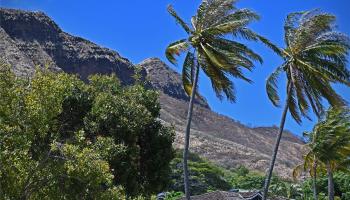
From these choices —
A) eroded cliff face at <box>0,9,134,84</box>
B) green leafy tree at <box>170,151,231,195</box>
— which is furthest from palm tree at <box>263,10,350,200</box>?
eroded cliff face at <box>0,9,134,84</box>

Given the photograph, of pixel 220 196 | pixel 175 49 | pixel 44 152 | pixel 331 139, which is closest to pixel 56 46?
pixel 220 196

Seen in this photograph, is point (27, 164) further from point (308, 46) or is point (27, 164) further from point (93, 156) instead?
point (308, 46)

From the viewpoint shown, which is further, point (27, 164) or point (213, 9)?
point (213, 9)

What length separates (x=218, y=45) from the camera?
2261cm

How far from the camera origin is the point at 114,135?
852 inches

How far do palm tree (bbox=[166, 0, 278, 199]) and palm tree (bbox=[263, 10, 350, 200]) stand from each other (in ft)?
5.82

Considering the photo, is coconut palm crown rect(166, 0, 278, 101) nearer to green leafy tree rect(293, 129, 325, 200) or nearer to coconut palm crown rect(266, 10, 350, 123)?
coconut palm crown rect(266, 10, 350, 123)

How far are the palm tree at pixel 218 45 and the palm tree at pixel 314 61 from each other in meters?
1.77

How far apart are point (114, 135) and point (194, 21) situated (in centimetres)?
503

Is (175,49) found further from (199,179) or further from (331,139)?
(199,179)

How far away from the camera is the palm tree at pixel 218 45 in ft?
73.2

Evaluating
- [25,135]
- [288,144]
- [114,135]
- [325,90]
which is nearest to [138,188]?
[114,135]

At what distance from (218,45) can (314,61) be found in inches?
155

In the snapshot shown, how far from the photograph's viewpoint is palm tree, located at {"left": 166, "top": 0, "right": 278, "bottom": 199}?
2230 cm
